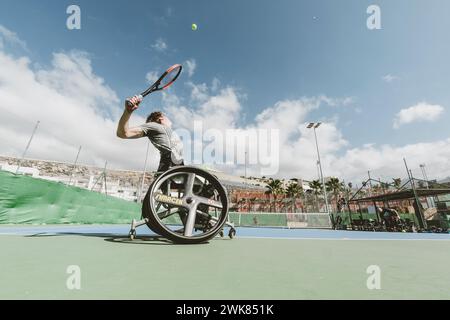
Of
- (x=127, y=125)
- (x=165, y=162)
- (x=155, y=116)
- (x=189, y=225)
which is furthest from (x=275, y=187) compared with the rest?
(x=127, y=125)

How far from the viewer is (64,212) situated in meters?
10.4

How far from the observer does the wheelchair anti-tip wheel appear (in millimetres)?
2963

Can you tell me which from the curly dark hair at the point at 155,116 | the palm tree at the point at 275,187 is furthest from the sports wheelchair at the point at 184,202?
the palm tree at the point at 275,187

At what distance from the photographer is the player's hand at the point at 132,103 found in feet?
9.79

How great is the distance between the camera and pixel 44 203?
948 centimetres

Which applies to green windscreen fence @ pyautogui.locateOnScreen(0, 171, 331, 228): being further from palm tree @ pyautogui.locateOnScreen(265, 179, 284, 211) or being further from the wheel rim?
palm tree @ pyautogui.locateOnScreen(265, 179, 284, 211)

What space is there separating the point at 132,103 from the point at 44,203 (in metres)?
9.67

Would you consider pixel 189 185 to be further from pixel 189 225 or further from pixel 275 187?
pixel 275 187

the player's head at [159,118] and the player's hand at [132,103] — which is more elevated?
the player's head at [159,118]

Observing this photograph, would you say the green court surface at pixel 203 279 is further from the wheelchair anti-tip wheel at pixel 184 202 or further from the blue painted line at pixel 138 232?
the blue painted line at pixel 138 232

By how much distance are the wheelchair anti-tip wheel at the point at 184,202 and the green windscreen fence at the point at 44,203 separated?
880 centimetres

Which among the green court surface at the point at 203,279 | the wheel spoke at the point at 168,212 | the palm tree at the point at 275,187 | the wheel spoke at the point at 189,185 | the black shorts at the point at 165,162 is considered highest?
the palm tree at the point at 275,187

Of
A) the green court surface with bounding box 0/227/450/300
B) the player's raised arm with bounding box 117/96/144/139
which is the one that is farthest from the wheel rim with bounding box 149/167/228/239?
the green court surface with bounding box 0/227/450/300
